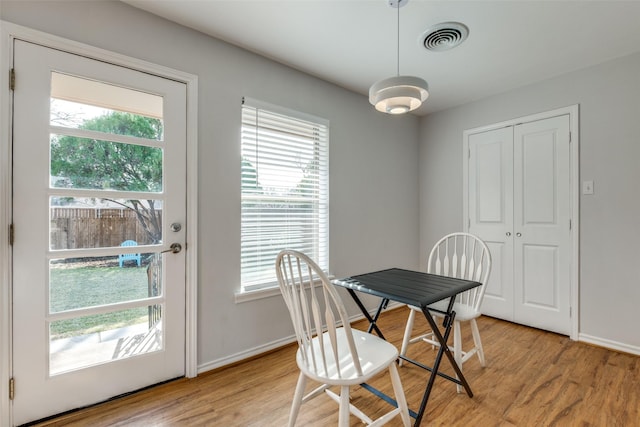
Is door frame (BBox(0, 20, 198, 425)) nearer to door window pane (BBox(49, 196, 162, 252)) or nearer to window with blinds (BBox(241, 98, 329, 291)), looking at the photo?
door window pane (BBox(49, 196, 162, 252))

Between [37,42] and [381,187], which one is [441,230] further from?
[37,42]

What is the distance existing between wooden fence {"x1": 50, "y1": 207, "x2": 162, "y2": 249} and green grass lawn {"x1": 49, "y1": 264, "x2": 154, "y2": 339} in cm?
14

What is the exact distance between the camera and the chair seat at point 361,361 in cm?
126

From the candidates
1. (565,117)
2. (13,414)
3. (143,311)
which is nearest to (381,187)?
(565,117)

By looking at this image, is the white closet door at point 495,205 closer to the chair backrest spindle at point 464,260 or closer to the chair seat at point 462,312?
the chair backrest spindle at point 464,260

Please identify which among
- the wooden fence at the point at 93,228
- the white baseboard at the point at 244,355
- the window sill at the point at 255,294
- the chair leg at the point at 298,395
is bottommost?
the white baseboard at the point at 244,355

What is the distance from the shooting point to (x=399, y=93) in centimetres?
153

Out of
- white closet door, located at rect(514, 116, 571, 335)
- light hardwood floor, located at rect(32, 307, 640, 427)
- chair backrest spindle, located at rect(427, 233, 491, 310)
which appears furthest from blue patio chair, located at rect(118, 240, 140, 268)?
white closet door, located at rect(514, 116, 571, 335)

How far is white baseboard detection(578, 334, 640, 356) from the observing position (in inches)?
94.3

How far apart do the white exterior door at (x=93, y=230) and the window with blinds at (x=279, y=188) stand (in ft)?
1.63

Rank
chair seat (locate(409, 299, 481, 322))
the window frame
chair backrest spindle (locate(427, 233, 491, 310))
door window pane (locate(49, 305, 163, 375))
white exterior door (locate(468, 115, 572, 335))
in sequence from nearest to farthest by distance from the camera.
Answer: door window pane (locate(49, 305, 163, 375)), chair seat (locate(409, 299, 481, 322)), chair backrest spindle (locate(427, 233, 491, 310)), the window frame, white exterior door (locate(468, 115, 572, 335))

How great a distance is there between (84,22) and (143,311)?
68.4 inches

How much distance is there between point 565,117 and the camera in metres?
2.76

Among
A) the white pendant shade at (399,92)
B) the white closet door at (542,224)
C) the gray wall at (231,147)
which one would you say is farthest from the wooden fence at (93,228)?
the white closet door at (542,224)
